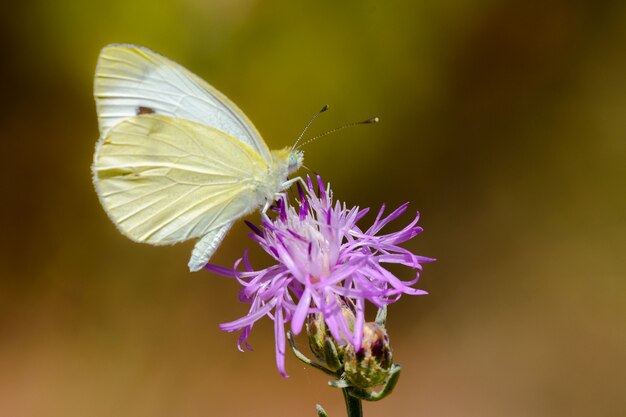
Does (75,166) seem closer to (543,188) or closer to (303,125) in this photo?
(303,125)

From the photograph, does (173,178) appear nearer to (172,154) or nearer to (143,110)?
(172,154)

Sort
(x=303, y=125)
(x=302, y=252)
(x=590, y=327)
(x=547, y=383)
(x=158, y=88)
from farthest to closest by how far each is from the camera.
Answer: (x=303, y=125)
(x=590, y=327)
(x=547, y=383)
(x=158, y=88)
(x=302, y=252)

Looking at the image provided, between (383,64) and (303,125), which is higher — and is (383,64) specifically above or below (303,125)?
above

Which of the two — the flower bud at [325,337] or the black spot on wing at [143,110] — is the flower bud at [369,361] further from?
the black spot on wing at [143,110]

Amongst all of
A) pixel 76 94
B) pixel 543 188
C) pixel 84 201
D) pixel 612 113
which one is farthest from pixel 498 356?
pixel 76 94

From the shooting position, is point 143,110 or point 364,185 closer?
point 143,110

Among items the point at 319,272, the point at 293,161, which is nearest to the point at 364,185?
the point at 293,161

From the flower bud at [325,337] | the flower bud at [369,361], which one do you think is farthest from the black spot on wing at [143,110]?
the flower bud at [369,361]
